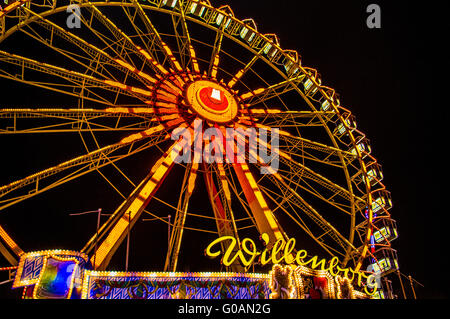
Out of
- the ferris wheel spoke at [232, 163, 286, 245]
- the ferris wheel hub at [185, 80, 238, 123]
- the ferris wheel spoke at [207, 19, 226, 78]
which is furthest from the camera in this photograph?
the ferris wheel spoke at [207, 19, 226, 78]

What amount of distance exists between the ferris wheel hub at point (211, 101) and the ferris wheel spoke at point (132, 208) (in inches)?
66.6

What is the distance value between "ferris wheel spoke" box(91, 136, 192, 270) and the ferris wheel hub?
169 cm

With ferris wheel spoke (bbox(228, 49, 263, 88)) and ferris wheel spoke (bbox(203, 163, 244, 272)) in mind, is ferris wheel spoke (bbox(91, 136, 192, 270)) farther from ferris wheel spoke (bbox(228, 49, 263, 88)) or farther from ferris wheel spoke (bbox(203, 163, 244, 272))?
ferris wheel spoke (bbox(228, 49, 263, 88))

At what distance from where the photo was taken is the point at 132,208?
12969 millimetres

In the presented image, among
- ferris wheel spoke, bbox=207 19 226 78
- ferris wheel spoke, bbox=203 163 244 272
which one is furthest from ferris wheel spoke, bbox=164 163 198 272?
ferris wheel spoke, bbox=207 19 226 78

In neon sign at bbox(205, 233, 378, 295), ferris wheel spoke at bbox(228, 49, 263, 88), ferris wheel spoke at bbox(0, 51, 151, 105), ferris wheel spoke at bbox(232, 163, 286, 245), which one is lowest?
neon sign at bbox(205, 233, 378, 295)

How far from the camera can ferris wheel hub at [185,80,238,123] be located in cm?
1636

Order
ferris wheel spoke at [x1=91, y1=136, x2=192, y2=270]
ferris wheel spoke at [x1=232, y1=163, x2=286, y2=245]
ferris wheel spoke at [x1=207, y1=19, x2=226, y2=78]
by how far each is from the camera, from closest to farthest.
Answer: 1. ferris wheel spoke at [x1=91, y1=136, x2=192, y2=270]
2. ferris wheel spoke at [x1=232, y1=163, x2=286, y2=245]
3. ferris wheel spoke at [x1=207, y1=19, x2=226, y2=78]

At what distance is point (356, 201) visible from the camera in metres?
17.6

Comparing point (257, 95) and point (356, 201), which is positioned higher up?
point (257, 95)

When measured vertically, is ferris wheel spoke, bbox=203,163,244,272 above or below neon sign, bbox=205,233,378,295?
above
